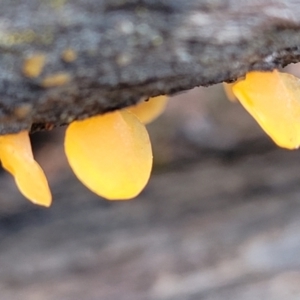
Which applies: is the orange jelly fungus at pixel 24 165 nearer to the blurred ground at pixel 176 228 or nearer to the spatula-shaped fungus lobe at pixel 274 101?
the spatula-shaped fungus lobe at pixel 274 101

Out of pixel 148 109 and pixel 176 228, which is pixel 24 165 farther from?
pixel 176 228

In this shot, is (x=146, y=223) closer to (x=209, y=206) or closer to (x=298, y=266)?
(x=209, y=206)

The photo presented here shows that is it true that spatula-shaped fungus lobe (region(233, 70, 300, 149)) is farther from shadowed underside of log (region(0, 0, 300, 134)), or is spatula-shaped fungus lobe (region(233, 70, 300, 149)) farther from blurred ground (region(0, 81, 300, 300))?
blurred ground (region(0, 81, 300, 300))

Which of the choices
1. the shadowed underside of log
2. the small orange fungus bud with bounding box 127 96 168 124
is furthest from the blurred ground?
the shadowed underside of log

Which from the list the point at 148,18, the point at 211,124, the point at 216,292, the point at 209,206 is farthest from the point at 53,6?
the point at 211,124

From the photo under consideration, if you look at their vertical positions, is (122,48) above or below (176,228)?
above

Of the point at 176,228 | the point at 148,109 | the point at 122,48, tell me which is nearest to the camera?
the point at 122,48

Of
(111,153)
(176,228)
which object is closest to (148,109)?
(111,153)
